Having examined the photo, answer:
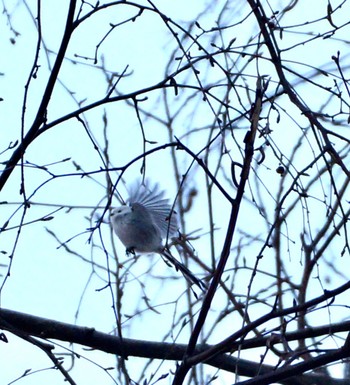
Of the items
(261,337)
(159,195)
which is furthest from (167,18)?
(159,195)

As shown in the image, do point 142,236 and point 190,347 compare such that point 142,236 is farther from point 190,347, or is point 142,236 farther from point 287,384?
point 190,347

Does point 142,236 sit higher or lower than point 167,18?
higher

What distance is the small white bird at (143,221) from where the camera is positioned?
2863mm

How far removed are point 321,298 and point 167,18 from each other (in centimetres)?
82

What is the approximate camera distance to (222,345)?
1245 mm

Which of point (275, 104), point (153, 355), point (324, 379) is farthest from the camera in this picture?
point (153, 355)

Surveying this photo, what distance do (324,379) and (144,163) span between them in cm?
69

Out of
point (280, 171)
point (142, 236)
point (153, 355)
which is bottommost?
point (153, 355)

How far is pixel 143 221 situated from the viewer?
9.59 feet

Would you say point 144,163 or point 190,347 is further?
point 144,163

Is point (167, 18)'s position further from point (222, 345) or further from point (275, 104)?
point (222, 345)

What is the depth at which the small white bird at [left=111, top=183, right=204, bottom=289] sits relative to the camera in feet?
9.39

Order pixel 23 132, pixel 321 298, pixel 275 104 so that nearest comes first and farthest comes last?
pixel 321 298 → pixel 23 132 → pixel 275 104

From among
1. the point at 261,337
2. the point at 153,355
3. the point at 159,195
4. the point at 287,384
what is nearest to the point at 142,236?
the point at 159,195
